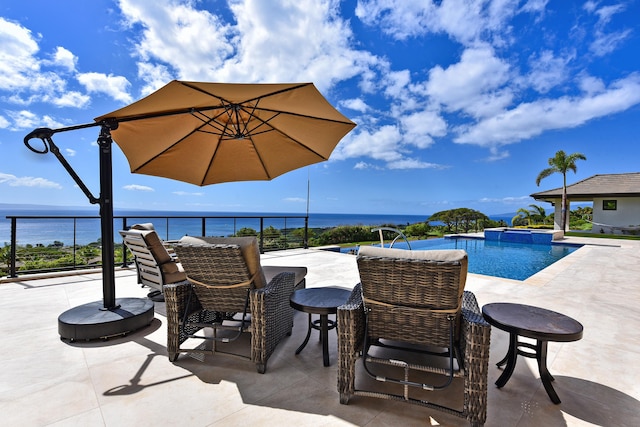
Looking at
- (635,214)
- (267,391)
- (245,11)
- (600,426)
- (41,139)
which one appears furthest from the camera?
(635,214)

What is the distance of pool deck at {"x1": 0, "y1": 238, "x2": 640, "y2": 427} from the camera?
1.66 m

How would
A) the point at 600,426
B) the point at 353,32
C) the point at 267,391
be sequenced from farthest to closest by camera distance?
the point at 353,32, the point at 267,391, the point at 600,426

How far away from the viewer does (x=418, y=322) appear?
1.75 metres

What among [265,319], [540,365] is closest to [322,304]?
[265,319]

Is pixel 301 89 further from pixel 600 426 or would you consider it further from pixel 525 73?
pixel 525 73

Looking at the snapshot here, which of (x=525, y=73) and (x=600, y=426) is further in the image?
(x=525, y=73)

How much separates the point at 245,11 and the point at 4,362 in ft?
23.0

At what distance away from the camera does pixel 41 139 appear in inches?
103

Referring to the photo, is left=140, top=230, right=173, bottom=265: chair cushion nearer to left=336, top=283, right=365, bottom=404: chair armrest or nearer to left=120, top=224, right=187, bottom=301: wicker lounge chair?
left=120, top=224, right=187, bottom=301: wicker lounge chair

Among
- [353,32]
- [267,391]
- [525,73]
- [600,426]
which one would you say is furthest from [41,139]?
[525,73]

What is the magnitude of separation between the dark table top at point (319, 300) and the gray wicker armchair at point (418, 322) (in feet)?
1.06

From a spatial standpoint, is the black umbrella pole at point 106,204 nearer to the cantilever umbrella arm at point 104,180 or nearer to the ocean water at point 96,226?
the cantilever umbrella arm at point 104,180

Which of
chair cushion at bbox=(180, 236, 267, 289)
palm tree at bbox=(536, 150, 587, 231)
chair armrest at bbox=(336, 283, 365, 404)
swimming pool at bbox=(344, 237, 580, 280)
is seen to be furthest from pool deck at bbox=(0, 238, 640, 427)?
palm tree at bbox=(536, 150, 587, 231)

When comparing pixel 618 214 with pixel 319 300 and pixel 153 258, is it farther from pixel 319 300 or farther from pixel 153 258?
pixel 153 258
